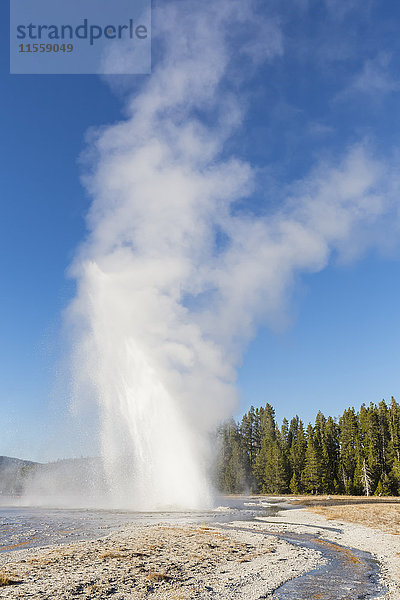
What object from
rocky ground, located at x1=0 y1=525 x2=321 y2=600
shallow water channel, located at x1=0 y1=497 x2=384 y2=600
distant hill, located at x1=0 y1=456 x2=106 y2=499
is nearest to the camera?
rocky ground, located at x1=0 y1=525 x2=321 y2=600

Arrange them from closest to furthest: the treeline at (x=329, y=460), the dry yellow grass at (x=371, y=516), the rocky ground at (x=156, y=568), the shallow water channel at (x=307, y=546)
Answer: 1. the rocky ground at (x=156, y=568)
2. the shallow water channel at (x=307, y=546)
3. the dry yellow grass at (x=371, y=516)
4. the treeline at (x=329, y=460)

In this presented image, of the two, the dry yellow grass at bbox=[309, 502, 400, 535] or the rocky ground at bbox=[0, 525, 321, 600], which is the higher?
the rocky ground at bbox=[0, 525, 321, 600]

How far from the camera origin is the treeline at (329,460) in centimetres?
9400

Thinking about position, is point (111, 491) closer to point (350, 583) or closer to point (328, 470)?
point (328, 470)

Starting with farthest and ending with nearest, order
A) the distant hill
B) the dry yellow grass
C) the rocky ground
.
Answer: the distant hill < the dry yellow grass < the rocky ground

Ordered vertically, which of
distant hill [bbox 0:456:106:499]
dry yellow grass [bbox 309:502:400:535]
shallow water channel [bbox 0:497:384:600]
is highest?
shallow water channel [bbox 0:497:384:600]

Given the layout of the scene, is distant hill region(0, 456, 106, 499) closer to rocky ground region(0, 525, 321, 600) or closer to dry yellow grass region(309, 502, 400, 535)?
dry yellow grass region(309, 502, 400, 535)

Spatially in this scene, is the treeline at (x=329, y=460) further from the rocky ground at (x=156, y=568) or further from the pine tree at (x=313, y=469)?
the rocky ground at (x=156, y=568)

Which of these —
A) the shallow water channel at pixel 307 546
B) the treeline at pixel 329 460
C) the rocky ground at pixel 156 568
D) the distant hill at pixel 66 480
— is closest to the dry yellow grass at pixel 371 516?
the shallow water channel at pixel 307 546

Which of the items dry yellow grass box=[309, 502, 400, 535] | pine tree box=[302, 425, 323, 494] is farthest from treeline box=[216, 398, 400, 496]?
dry yellow grass box=[309, 502, 400, 535]

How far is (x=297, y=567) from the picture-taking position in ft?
82.6

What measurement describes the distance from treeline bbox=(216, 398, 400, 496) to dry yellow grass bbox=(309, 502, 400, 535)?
34.1 m

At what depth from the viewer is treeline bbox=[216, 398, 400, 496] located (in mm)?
94000

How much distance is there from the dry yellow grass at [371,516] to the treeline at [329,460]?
1342 inches
